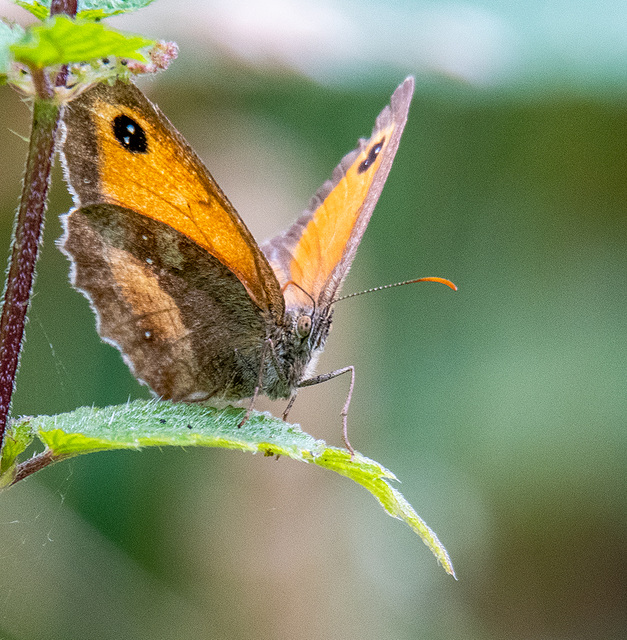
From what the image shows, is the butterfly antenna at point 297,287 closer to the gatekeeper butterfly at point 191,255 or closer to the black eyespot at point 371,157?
the gatekeeper butterfly at point 191,255

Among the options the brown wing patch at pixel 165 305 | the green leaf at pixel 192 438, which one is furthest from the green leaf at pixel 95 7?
the green leaf at pixel 192 438

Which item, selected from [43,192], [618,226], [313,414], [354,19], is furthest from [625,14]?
[43,192]

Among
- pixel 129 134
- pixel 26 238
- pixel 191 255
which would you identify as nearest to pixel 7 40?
pixel 26 238

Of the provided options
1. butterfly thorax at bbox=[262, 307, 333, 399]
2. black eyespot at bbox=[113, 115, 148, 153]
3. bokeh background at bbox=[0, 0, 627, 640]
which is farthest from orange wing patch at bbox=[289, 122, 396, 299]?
bokeh background at bbox=[0, 0, 627, 640]

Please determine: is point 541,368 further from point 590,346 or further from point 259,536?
point 259,536

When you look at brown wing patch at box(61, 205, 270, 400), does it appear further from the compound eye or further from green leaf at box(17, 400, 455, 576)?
green leaf at box(17, 400, 455, 576)
